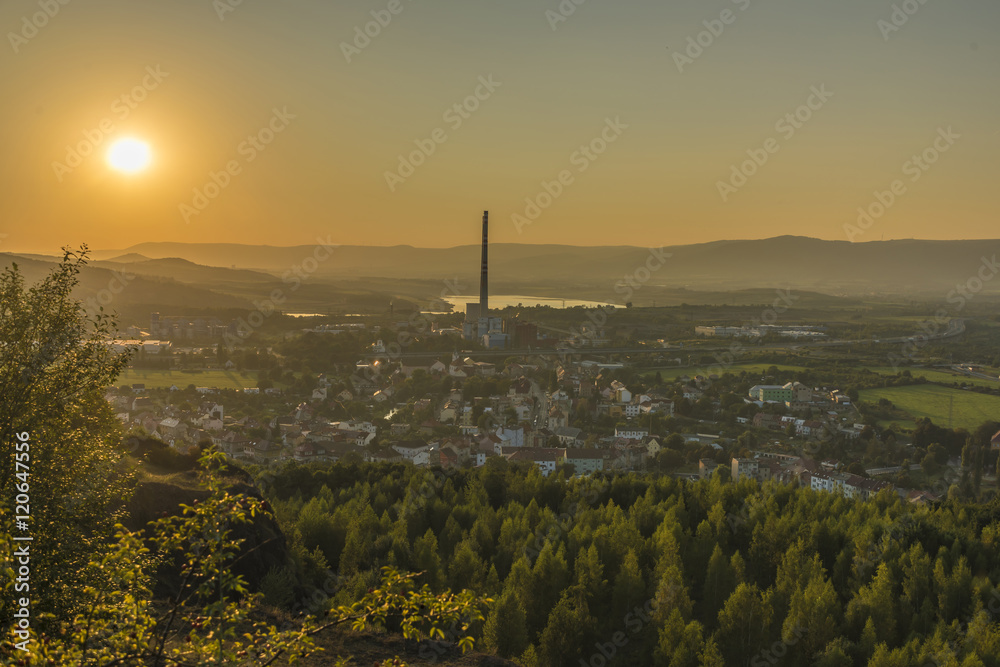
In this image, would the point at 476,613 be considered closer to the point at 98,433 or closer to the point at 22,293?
the point at 98,433

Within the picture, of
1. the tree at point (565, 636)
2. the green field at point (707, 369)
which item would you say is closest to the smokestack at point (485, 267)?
the green field at point (707, 369)

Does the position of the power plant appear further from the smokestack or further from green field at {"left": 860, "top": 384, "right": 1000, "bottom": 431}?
green field at {"left": 860, "top": 384, "right": 1000, "bottom": 431}

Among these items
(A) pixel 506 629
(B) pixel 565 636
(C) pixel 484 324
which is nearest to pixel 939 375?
(C) pixel 484 324

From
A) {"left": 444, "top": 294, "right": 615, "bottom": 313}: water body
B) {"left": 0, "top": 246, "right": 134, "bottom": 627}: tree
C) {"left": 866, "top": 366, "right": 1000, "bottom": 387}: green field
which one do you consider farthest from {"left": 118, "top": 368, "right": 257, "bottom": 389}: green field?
{"left": 444, "top": 294, "right": 615, "bottom": 313}: water body

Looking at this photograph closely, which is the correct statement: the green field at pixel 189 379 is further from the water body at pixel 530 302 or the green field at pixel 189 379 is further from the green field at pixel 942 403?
the water body at pixel 530 302

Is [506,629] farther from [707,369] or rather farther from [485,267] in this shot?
[485,267]

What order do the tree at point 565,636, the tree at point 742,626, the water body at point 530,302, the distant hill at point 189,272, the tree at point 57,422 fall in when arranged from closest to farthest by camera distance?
1. the tree at point 57,422
2. the tree at point 565,636
3. the tree at point 742,626
4. the distant hill at point 189,272
5. the water body at point 530,302
